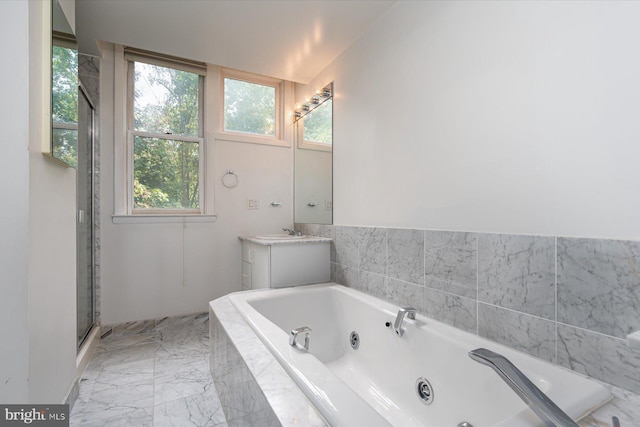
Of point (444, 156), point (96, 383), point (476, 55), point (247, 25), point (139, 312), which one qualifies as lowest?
point (96, 383)

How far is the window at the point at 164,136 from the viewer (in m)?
A: 2.63

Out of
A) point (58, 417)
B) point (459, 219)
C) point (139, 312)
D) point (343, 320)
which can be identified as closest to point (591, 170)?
point (459, 219)

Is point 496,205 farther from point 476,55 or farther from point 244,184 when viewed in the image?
point 244,184

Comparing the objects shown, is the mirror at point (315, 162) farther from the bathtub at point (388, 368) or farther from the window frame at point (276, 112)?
the bathtub at point (388, 368)

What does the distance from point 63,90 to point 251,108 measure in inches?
73.4

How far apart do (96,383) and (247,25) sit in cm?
254

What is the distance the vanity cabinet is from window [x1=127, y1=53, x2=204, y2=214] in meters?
0.90

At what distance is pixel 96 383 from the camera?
182cm

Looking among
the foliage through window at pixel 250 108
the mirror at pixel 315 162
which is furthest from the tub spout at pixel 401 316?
the foliage through window at pixel 250 108

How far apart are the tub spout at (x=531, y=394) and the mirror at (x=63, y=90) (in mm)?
1762

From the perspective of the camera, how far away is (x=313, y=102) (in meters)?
2.82

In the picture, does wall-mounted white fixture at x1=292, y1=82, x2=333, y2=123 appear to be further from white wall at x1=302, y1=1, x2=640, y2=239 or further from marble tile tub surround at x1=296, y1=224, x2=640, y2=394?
marble tile tub surround at x1=296, y1=224, x2=640, y2=394

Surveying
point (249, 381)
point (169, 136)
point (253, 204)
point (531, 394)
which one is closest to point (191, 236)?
point (253, 204)

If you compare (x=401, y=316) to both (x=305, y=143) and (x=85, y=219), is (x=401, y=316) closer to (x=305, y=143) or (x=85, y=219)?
(x=305, y=143)
